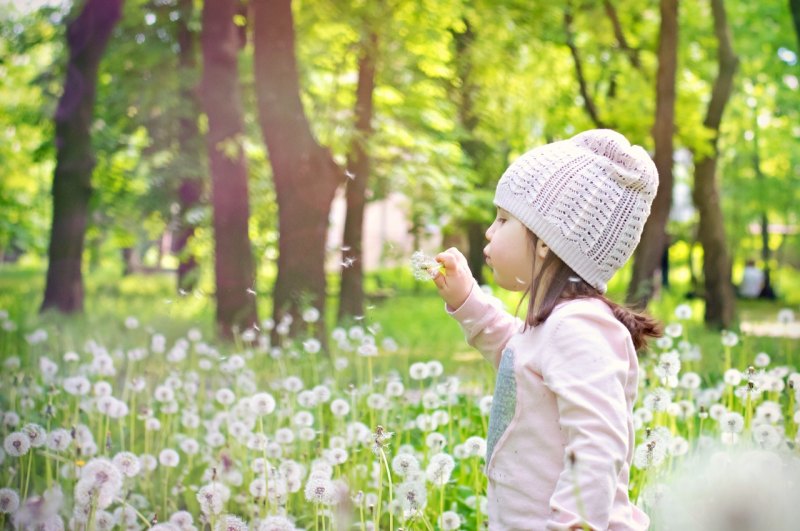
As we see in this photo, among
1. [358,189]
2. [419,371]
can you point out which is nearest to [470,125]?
[358,189]

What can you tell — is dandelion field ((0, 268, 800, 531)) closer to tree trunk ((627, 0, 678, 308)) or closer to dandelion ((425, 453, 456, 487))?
dandelion ((425, 453, 456, 487))

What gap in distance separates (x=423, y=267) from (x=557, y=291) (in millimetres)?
277

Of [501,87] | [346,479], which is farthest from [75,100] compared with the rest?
[346,479]

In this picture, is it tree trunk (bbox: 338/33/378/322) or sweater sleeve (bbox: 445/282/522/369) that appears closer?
sweater sleeve (bbox: 445/282/522/369)

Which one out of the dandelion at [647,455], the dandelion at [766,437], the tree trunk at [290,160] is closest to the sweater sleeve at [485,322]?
the dandelion at [647,455]

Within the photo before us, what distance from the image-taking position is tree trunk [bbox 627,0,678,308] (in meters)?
6.46

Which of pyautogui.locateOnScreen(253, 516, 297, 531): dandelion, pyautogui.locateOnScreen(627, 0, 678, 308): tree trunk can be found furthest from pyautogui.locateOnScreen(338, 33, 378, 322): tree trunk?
pyautogui.locateOnScreen(253, 516, 297, 531): dandelion

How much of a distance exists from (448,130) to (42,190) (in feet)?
9.78

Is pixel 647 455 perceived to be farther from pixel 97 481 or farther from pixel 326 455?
pixel 97 481

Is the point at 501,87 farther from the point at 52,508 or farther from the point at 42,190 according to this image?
the point at 52,508

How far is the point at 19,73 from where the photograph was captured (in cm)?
543

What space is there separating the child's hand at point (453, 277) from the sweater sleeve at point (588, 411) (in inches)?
14.2

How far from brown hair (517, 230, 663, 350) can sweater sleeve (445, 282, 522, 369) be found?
20 centimetres

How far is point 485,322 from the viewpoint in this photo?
6.33ft
